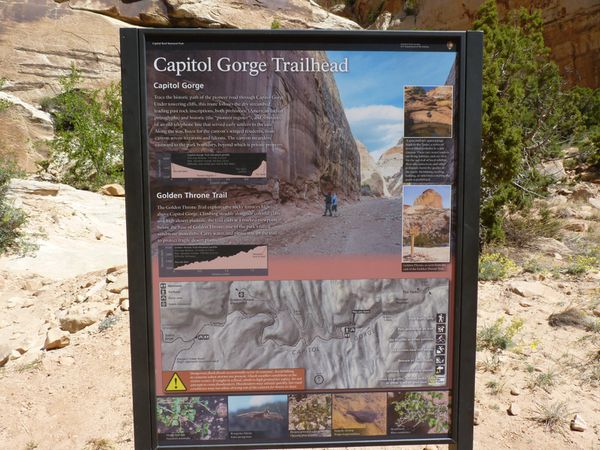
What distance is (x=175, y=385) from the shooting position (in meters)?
1.97

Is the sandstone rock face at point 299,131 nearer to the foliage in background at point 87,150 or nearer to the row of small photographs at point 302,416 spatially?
the row of small photographs at point 302,416

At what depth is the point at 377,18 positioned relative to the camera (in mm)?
27500

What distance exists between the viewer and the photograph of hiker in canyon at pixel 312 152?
1.88 metres

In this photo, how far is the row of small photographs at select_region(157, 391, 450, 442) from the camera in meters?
1.98

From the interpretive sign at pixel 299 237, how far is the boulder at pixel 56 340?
2.24 meters

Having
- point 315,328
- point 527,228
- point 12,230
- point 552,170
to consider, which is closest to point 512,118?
point 527,228

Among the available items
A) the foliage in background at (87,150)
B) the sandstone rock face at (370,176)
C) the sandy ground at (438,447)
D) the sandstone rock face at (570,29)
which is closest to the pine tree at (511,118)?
the sandy ground at (438,447)

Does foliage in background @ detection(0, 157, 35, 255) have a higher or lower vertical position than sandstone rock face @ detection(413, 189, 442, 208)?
lower

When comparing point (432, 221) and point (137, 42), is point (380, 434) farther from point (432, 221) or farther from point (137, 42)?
point (137, 42)

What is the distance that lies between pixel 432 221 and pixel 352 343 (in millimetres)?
641

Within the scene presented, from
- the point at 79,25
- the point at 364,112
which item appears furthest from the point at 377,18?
the point at 364,112

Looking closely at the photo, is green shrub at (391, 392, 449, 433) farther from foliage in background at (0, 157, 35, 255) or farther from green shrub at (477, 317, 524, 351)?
foliage in background at (0, 157, 35, 255)

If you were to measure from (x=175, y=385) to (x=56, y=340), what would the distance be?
7.70 ft

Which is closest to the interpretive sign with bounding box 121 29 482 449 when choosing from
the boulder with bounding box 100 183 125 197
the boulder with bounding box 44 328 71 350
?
the boulder with bounding box 44 328 71 350
